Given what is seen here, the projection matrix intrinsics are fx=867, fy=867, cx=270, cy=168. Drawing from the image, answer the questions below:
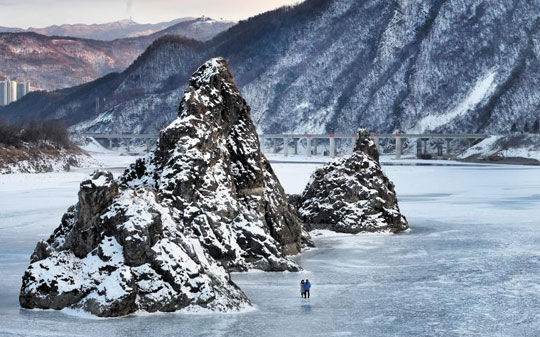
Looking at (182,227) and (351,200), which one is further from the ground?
(182,227)

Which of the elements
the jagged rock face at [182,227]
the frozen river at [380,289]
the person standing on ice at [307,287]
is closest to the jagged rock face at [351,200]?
the frozen river at [380,289]

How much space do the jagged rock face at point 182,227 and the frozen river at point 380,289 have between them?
104 centimetres

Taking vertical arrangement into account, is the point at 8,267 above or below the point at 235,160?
below

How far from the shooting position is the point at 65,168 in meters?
146

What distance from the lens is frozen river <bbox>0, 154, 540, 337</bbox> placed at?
26.6 metres

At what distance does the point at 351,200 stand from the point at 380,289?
20.4 metres

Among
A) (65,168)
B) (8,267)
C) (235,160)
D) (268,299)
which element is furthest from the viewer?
(65,168)

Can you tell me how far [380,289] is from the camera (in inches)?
1328

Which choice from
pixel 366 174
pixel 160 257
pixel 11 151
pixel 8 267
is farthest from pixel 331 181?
pixel 11 151

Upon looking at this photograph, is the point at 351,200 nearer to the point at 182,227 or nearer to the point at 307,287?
the point at 307,287

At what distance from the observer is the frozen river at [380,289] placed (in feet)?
87.2

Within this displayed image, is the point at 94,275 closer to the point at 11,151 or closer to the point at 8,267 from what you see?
the point at 8,267

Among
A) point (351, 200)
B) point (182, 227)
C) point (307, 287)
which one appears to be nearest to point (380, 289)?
point (307, 287)

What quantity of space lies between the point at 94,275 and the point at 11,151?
112885 millimetres
